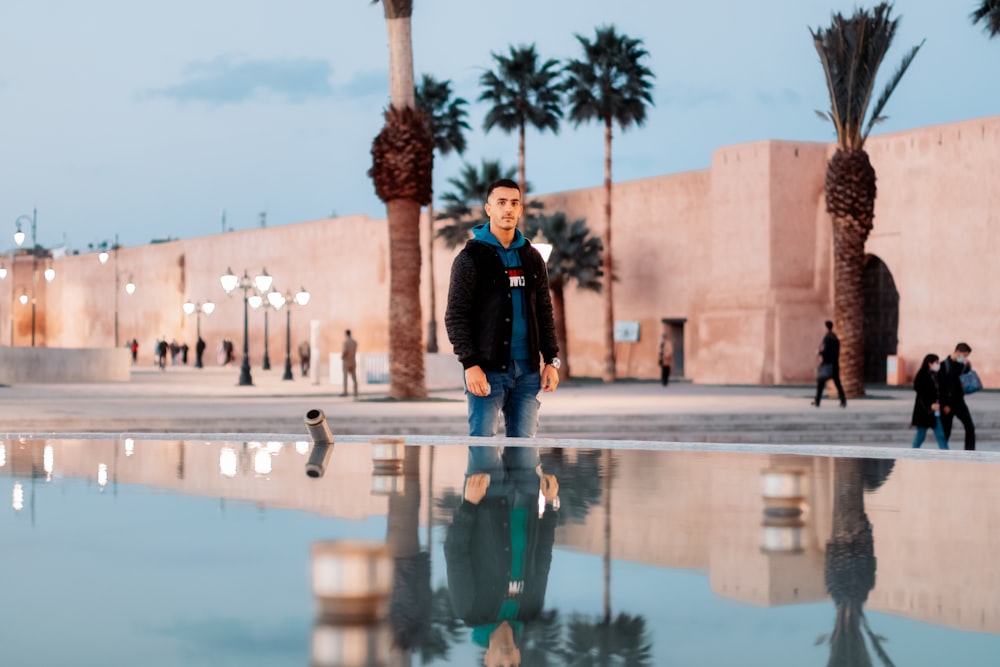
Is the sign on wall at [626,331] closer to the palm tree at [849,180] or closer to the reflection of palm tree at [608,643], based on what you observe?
the palm tree at [849,180]

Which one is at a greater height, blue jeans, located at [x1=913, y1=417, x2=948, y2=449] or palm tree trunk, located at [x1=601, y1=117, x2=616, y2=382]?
palm tree trunk, located at [x1=601, y1=117, x2=616, y2=382]

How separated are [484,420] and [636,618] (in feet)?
9.83

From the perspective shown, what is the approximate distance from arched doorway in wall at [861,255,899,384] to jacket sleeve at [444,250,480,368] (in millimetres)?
30878

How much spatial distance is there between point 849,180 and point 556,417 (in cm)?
1023

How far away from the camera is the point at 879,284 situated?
3600 centimetres

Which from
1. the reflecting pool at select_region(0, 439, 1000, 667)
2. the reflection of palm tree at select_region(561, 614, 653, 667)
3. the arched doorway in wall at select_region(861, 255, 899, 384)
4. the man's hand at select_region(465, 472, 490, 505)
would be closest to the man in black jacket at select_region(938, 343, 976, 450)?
the reflecting pool at select_region(0, 439, 1000, 667)

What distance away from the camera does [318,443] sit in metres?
8.34

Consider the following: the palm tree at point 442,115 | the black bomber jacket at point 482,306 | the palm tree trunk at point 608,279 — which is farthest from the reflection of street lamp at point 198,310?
the black bomber jacket at point 482,306

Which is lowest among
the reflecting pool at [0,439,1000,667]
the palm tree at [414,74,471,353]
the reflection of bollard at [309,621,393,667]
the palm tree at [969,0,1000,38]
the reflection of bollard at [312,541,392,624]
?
the reflecting pool at [0,439,1000,667]

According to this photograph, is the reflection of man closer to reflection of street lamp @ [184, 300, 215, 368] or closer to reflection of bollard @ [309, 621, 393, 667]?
reflection of bollard @ [309, 621, 393, 667]

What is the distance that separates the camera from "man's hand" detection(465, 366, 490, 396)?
605 centimetres

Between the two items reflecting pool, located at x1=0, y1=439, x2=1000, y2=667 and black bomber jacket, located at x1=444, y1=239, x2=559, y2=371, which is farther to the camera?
black bomber jacket, located at x1=444, y1=239, x2=559, y2=371

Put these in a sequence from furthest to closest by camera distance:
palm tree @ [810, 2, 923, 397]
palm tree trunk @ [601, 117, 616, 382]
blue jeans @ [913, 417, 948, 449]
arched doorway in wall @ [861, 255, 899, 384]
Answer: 1. palm tree trunk @ [601, 117, 616, 382]
2. arched doorway in wall @ [861, 255, 899, 384]
3. palm tree @ [810, 2, 923, 397]
4. blue jeans @ [913, 417, 948, 449]

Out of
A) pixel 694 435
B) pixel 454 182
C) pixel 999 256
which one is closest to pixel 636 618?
pixel 694 435
